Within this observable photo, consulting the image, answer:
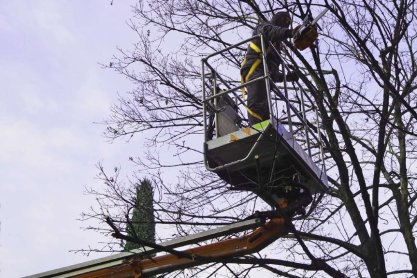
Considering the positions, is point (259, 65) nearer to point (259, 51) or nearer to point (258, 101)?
point (259, 51)

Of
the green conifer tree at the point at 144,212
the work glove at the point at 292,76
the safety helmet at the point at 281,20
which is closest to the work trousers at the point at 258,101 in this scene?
the safety helmet at the point at 281,20

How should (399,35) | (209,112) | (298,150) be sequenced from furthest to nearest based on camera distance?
(399,35) < (209,112) < (298,150)

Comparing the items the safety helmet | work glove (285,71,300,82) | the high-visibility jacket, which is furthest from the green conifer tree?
the safety helmet

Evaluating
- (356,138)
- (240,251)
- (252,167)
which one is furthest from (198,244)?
(356,138)

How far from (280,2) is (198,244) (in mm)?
3310

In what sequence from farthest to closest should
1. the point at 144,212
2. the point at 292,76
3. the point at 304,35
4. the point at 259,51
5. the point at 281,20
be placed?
the point at 144,212, the point at 292,76, the point at 281,20, the point at 259,51, the point at 304,35

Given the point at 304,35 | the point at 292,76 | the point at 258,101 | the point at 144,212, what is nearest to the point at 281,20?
the point at 304,35

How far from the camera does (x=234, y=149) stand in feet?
16.7

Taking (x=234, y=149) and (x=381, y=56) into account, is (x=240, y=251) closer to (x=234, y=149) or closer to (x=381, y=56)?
(x=234, y=149)

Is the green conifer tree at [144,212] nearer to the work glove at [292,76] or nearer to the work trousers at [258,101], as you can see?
the work trousers at [258,101]

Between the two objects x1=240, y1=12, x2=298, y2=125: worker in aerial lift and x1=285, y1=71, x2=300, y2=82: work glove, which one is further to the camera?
x1=285, y1=71, x2=300, y2=82: work glove

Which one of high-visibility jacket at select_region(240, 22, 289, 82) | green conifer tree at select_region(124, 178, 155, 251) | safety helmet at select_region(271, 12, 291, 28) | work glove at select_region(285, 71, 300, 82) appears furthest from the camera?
green conifer tree at select_region(124, 178, 155, 251)

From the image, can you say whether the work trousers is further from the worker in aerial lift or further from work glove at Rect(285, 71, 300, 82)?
work glove at Rect(285, 71, 300, 82)

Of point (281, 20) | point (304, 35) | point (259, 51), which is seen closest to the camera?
point (304, 35)
